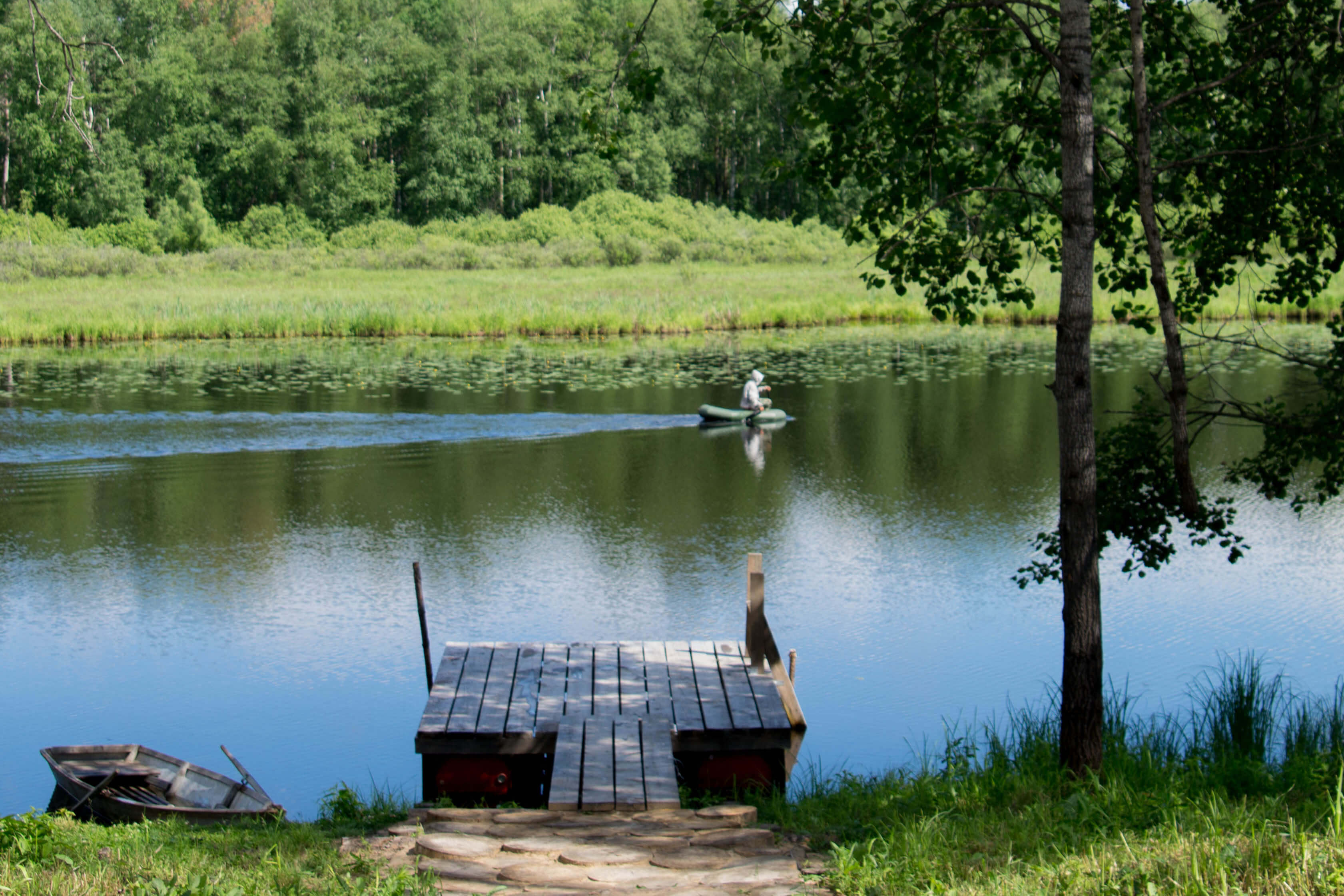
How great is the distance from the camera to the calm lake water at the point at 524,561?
9898 millimetres

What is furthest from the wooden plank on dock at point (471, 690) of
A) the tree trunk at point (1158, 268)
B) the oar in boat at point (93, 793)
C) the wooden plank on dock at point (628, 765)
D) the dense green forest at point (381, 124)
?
the dense green forest at point (381, 124)

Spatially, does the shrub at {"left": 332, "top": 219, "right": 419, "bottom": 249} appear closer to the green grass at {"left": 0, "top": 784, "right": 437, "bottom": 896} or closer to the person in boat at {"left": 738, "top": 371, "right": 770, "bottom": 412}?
the person in boat at {"left": 738, "top": 371, "right": 770, "bottom": 412}

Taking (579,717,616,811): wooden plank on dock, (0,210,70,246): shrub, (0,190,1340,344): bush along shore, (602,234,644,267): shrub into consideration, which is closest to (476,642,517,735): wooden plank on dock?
(579,717,616,811): wooden plank on dock

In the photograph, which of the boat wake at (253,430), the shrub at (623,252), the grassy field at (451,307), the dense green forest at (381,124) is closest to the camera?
the boat wake at (253,430)

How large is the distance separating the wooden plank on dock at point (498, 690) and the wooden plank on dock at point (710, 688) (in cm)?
114

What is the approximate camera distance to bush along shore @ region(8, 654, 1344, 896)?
471 cm

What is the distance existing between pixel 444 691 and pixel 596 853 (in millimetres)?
2908

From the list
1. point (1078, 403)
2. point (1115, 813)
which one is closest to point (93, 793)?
point (1115, 813)

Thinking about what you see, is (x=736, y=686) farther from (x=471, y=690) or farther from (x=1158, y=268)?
(x=1158, y=268)

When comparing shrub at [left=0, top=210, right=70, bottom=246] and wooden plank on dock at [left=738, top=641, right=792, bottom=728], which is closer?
wooden plank on dock at [left=738, top=641, right=792, bottom=728]

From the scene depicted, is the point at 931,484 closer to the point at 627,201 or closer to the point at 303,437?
the point at 303,437

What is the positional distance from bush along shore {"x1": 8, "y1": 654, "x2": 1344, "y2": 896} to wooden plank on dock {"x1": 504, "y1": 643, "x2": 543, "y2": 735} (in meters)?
0.83

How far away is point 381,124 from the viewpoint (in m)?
75.4

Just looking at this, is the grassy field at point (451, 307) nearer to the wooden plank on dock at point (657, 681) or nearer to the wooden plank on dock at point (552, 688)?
the wooden plank on dock at point (657, 681)
